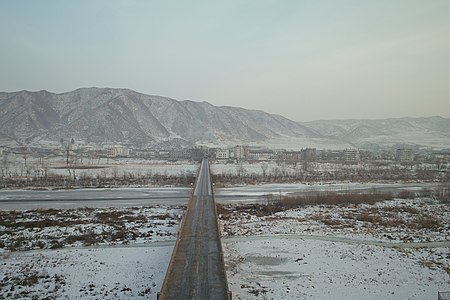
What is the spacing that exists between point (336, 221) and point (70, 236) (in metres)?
20.9

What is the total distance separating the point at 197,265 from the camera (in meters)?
14.9

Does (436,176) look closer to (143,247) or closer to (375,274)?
(375,274)

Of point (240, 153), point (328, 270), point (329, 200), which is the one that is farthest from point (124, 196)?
point (240, 153)

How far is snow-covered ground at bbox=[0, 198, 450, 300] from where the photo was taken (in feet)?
47.0

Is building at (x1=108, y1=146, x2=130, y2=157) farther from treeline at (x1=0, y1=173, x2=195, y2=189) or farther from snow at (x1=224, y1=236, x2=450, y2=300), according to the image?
snow at (x1=224, y1=236, x2=450, y2=300)

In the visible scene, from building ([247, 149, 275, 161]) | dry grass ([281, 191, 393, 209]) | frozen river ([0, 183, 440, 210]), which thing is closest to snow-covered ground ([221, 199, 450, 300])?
dry grass ([281, 191, 393, 209])

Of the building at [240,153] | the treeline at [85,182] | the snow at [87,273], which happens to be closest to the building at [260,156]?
the building at [240,153]

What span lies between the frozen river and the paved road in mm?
15316

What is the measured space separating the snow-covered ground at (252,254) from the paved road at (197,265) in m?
1.10

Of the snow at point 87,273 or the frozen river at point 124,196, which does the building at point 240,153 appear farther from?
the snow at point 87,273

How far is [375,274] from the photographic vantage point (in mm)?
16188

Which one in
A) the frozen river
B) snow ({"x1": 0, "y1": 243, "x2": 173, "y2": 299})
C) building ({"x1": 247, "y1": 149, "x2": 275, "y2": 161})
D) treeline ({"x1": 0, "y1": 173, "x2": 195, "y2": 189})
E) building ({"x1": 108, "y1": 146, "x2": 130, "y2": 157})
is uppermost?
building ({"x1": 108, "y1": 146, "x2": 130, "y2": 157})

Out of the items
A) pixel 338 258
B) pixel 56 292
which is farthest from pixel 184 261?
pixel 338 258

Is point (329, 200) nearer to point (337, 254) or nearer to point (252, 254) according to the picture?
point (337, 254)
